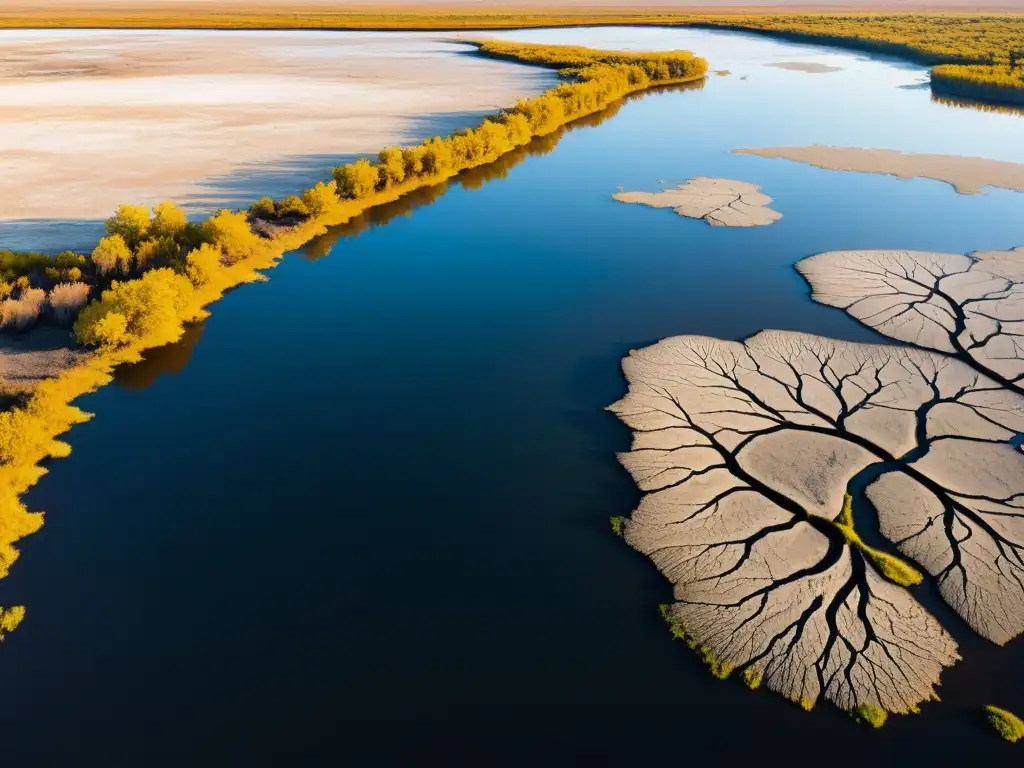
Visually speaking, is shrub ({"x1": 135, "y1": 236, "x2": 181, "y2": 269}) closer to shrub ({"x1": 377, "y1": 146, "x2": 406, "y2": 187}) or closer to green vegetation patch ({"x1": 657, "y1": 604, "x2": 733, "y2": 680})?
shrub ({"x1": 377, "y1": 146, "x2": 406, "y2": 187})

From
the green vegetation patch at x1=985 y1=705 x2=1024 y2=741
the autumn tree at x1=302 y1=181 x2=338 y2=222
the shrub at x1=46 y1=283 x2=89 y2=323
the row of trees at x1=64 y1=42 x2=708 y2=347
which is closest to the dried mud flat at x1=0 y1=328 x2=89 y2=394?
the shrub at x1=46 y1=283 x2=89 y2=323

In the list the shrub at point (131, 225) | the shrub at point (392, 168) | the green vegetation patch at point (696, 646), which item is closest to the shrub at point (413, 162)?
the shrub at point (392, 168)

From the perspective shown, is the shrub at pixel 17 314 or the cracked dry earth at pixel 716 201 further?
the cracked dry earth at pixel 716 201

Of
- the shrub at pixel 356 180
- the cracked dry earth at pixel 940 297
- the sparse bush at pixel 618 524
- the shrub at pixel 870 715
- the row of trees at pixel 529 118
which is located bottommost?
the shrub at pixel 870 715

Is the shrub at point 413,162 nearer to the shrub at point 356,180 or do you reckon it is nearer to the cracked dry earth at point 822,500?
the shrub at point 356,180

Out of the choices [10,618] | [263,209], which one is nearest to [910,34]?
[263,209]

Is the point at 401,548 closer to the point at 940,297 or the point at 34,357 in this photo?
the point at 34,357
